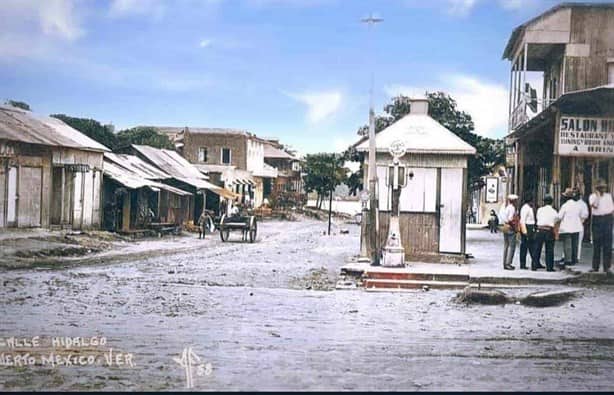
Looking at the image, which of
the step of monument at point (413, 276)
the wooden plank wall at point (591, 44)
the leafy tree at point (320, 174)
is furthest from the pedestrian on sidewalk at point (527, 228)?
the leafy tree at point (320, 174)

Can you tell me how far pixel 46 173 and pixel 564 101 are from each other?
38.9 feet

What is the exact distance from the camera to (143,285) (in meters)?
10.9

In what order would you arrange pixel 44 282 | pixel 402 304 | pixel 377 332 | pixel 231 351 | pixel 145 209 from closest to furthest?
pixel 231 351 → pixel 377 332 → pixel 402 304 → pixel 44 282 → pixel 145 209

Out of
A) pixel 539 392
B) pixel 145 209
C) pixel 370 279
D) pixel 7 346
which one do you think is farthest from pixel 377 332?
pixel 145 209

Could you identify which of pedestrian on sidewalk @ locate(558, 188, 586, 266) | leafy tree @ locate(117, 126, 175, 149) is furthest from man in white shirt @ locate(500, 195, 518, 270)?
leafy tree @ locate(117, 126, 175, 149)

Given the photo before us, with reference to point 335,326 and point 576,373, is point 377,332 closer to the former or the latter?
point 335,326

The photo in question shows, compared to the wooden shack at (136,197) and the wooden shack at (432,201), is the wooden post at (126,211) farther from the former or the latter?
the wooden shack at (432,201)

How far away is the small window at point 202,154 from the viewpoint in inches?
1150

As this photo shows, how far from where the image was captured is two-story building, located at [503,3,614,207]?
12.5 meters

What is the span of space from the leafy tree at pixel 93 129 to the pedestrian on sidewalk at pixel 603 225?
11652 mm

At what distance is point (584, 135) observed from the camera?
1247 cm

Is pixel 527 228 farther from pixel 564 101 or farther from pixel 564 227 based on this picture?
pixel 564 101

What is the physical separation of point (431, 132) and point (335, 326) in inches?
313

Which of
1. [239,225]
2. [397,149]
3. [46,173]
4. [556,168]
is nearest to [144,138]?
[239,225]
